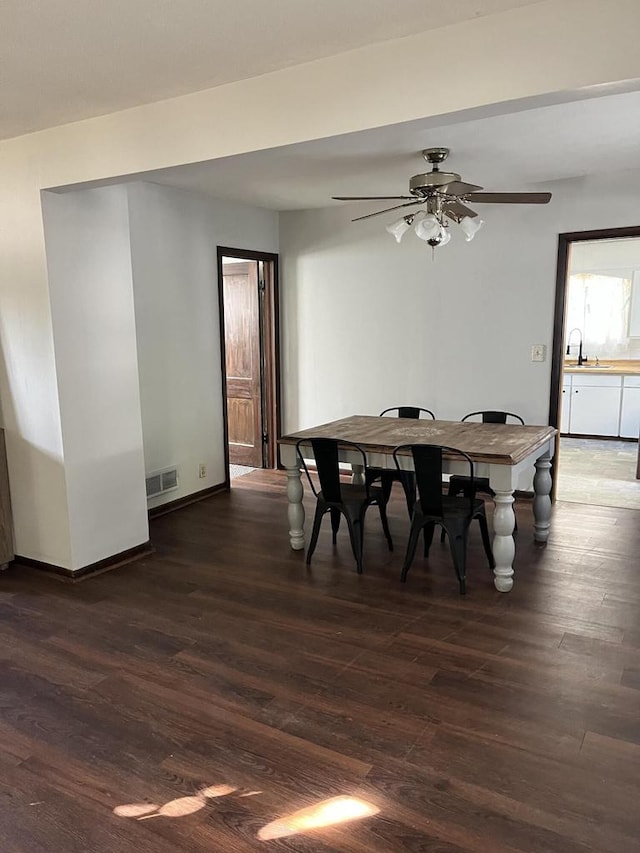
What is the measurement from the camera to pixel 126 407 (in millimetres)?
3898

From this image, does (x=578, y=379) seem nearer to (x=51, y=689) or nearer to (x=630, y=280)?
(x=630, y=280)

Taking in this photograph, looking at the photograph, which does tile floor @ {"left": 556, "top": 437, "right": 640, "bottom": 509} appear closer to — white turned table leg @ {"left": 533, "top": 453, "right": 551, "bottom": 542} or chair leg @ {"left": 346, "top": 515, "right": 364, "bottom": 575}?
white turned table leg @ {"left": 533, "top": 453, "right": 551, "bottom": 542}

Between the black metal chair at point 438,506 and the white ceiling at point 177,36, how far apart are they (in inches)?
75.2

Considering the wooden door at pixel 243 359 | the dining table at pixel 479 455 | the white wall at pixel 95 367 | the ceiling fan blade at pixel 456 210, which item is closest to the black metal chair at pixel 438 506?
the dining table at pixel 479 455

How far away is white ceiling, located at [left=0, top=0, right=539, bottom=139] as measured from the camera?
1936 millimetres

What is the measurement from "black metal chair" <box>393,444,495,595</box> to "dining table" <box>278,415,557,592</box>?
0.36ft

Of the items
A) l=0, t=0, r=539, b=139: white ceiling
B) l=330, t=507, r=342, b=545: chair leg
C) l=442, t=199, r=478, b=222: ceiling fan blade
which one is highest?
l=0, t=0, r=539, b=139: white ceiling

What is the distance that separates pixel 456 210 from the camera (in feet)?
12.2

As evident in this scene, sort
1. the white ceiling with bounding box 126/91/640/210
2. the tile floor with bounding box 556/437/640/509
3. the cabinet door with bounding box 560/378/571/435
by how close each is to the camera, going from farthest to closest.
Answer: the cabinet door with bounding box 560/378/571/435, the tile floor with bounding box 556/437/640/509, the white ceiling with bounding box 126/91/640/210

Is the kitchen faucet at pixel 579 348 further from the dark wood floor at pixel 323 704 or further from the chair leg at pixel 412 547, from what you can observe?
the chair leg at pixel 412 547

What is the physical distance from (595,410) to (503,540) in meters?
4.74

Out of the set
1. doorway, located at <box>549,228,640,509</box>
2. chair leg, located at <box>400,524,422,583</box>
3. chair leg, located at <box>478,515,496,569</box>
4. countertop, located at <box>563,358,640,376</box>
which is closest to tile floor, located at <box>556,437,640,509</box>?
doorway, located at <box>549,228,640,509</box>

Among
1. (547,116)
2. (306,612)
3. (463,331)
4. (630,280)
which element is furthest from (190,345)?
(630,280)

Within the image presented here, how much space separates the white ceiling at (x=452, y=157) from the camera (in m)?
2.88
